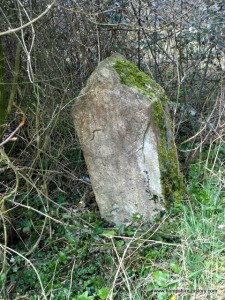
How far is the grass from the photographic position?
2.96 meters

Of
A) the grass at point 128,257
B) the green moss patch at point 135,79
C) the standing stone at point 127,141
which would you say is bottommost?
the grass at point 128,257

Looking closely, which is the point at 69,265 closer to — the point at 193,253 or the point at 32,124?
the point at 193,253

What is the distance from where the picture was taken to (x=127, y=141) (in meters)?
3.75

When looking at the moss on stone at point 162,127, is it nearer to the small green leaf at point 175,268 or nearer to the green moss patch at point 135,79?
the green moss patch at point 135,79

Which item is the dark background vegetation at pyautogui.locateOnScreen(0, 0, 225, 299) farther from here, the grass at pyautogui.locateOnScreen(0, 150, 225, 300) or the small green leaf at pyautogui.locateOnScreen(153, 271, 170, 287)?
the small green leaf at pyautogui.locateOnScreen(153, 271, 170, 287)

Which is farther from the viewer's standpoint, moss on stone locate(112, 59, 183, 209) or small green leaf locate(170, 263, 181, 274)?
moss on stone locate(112, 59, 183, 209)

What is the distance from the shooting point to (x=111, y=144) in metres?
3.82

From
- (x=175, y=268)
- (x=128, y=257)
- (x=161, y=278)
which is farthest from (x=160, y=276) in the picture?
(x=128, y=257)

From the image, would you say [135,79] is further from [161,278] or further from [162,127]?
[161,278]

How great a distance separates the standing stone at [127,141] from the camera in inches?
145

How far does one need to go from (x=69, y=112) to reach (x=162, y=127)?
1.53m

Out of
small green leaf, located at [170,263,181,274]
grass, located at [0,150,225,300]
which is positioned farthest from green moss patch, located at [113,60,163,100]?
small green leaf, located at [170,263,181,274]

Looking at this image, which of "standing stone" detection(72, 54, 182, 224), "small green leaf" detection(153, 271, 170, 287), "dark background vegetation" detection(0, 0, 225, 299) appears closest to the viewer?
"small green leaf" detection(153, 271, 170, 287)

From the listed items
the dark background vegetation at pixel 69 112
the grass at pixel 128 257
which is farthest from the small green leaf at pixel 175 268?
the dark background vegetation at pixel 69 112
